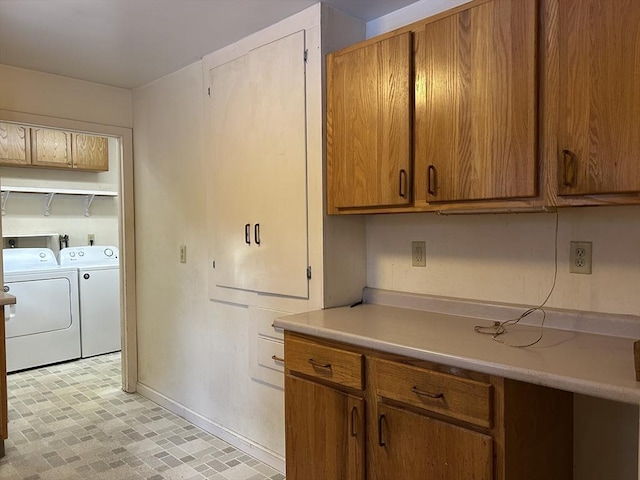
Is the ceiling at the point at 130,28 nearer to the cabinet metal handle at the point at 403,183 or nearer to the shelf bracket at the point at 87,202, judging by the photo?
the cabinet metal handle at the point at 403,183

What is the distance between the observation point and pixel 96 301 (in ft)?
14.9

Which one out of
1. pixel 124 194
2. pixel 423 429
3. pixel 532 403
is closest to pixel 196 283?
pixel 124 194

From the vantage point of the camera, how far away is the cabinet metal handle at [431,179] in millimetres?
1767

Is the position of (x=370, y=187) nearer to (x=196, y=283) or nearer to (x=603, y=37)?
(x=603, y=37)

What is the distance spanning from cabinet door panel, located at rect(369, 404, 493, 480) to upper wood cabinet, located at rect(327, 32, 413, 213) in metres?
0.82

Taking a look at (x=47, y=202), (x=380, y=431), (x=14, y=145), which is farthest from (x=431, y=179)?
(x=47, y=202)

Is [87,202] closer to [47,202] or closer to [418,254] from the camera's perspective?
[47,202]

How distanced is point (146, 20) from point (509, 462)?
2.36 metres

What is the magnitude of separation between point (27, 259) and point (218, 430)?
2.89 meters

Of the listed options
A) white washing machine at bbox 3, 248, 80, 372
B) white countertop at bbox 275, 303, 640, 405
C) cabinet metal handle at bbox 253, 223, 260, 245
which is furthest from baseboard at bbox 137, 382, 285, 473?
white washing machine at bbox 3, 248, 80, 372

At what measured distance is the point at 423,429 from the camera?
151 centimetres

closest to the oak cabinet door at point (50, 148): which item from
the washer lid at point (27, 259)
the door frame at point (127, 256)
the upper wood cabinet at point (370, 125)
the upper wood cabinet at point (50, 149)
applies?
the upper wood cabinet at point (50, 149)

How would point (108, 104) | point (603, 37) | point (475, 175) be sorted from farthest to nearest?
point (108, 104) → point (475, 175) → point (603, 37)

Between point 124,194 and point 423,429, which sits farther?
point 124,194
